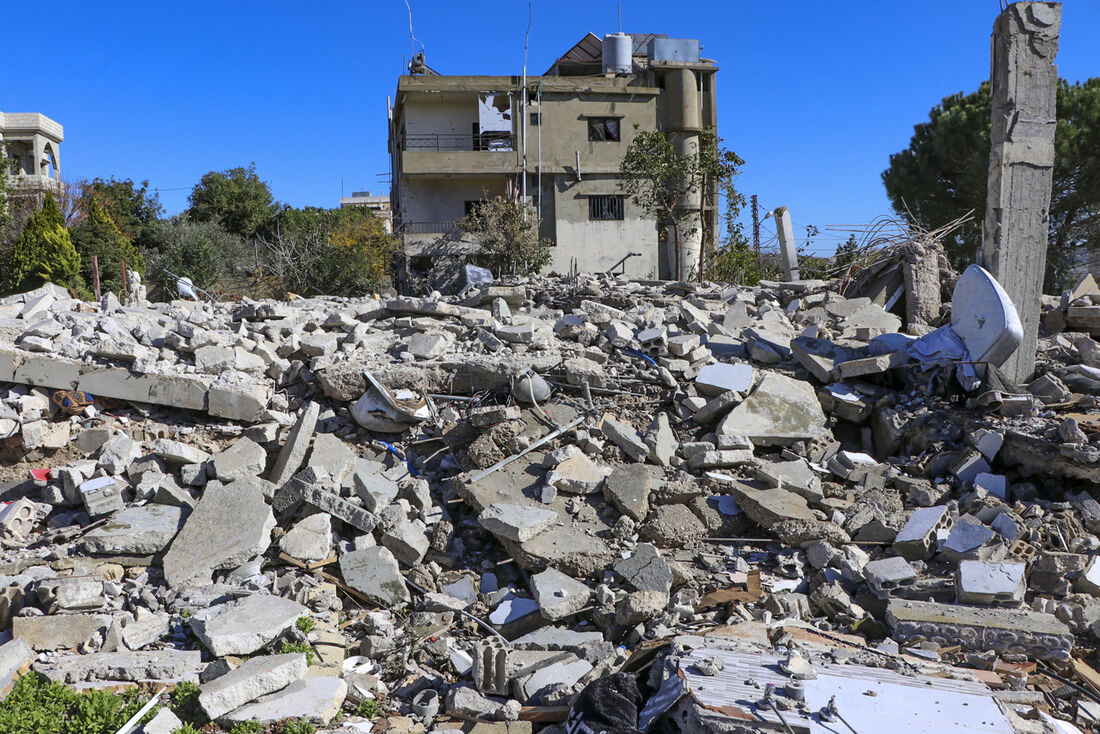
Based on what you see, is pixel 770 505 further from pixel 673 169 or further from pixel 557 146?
pixel 557 146

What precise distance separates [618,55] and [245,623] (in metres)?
21.9

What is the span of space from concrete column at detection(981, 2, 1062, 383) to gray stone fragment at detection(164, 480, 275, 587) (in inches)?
257

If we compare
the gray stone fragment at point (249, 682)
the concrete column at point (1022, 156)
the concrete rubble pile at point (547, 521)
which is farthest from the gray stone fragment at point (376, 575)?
the concrete column at point (1022, 156)

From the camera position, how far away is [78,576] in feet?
15.9

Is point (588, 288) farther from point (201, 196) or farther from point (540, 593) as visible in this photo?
point (201, 196)

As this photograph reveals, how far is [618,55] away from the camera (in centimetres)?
2292

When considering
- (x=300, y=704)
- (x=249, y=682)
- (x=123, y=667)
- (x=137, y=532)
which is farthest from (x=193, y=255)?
(x=300, y=704)

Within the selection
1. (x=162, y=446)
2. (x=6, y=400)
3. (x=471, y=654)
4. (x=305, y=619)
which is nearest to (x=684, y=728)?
(x=471, y=654)

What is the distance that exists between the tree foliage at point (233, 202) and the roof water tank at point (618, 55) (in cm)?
1467

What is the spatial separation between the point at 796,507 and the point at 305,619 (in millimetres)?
3431

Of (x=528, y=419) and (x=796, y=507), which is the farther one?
(x=528, y=419)

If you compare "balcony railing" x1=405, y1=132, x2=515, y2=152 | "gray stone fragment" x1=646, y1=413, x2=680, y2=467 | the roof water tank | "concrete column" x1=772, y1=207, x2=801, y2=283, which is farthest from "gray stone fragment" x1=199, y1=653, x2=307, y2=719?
the roof water tank

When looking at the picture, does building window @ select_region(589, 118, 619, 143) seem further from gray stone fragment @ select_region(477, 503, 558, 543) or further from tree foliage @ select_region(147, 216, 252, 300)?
gray stone fragment @ select_region(477, 503, 558, 543)

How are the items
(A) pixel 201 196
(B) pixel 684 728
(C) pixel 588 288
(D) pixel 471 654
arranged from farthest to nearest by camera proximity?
(A) pixel 201 196
(C) pixel 588 288
(D) pixel 471 654
(B) pixel 684 728
